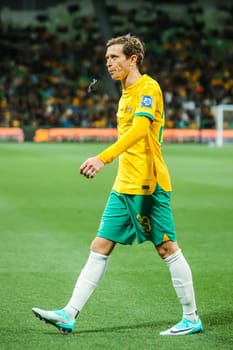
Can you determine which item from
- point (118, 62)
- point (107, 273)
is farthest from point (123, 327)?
point (107, 273)

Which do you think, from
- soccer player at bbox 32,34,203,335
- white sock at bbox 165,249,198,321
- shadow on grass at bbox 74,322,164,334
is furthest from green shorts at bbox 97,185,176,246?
shadow on grass at bbox 74,322,164,334

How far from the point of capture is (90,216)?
1334 cm

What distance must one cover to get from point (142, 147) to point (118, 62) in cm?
64

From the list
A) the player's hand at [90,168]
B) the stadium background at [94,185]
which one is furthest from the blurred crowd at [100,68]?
the player's hand at [90,168]

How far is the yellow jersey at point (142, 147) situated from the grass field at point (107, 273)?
1.10 metres

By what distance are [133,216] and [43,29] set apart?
149 feet

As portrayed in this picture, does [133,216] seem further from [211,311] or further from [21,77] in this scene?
[21,77]

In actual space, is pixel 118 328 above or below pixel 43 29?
below

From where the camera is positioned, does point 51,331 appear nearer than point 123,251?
Yes

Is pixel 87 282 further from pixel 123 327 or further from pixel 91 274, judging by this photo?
pixel 123 327

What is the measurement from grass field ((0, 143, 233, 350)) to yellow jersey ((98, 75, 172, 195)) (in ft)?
3.60

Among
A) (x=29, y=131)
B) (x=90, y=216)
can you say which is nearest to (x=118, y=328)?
(x=90, y=216)

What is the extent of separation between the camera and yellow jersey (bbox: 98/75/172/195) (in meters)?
5.97

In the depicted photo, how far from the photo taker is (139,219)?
6098 mm
